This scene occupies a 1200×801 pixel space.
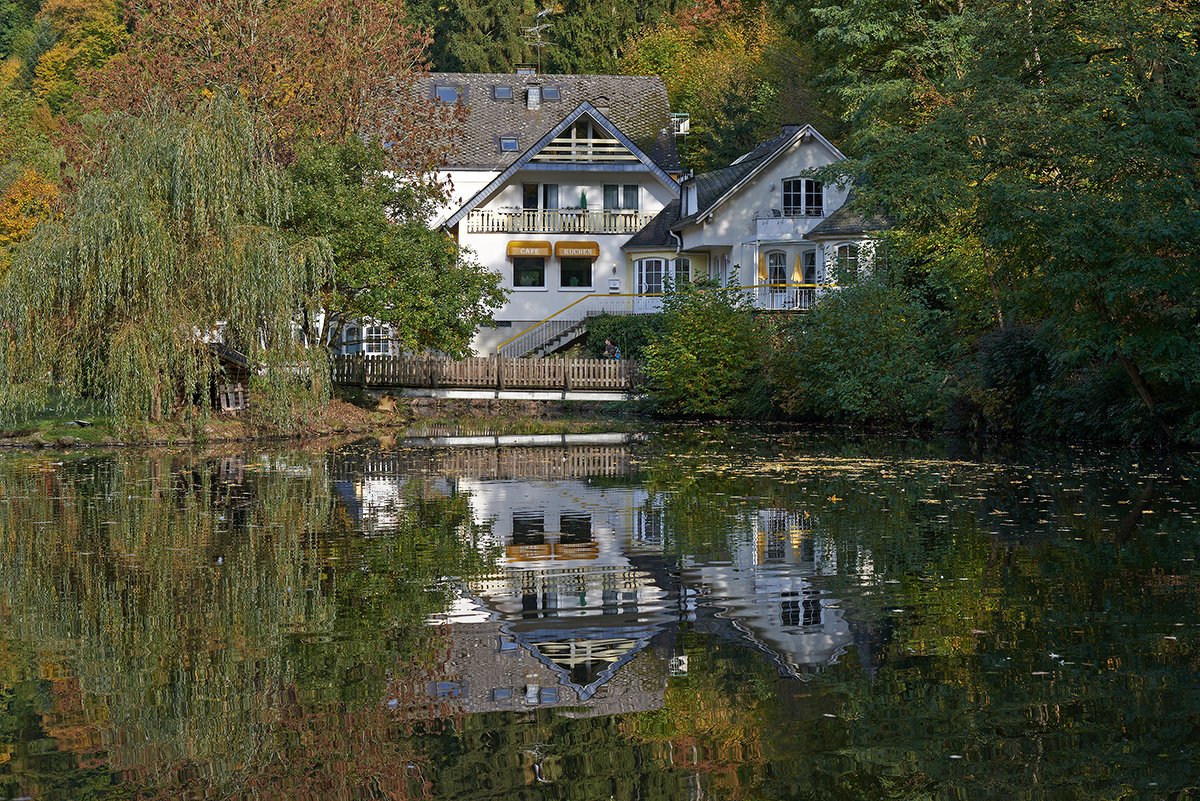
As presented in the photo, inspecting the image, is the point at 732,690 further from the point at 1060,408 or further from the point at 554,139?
the point at 554,139

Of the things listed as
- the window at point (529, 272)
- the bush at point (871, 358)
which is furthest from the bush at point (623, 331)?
the bush at point (871, 358)

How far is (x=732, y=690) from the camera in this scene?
6.80 meters

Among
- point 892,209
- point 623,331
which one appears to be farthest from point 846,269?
point 623,331

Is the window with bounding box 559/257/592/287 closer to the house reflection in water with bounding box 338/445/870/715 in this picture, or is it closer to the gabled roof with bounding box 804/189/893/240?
the gabled roof with bounding box 804/189/893/240

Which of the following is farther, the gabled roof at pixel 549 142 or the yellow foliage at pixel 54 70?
the yellow foliage at pixel 54 70

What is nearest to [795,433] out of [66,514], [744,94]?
[66,514]

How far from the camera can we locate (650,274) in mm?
53062

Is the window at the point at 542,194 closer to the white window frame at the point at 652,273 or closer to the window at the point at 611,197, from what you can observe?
the window at the point at 611,197

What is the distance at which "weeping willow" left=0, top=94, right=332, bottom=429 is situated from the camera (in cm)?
2527

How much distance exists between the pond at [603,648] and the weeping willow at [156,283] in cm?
1027

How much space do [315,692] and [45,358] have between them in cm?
2115

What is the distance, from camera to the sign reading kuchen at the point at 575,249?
53.2 metres

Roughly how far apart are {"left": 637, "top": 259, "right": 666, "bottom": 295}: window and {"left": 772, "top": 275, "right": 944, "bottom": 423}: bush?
1946 centimetres

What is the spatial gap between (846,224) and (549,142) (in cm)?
1380
